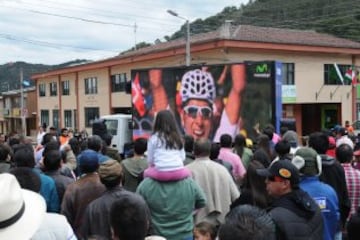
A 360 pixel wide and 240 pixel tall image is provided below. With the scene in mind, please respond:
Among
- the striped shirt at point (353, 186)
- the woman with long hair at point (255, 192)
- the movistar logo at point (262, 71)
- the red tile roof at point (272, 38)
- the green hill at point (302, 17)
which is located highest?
the green hill at point (302, 17)

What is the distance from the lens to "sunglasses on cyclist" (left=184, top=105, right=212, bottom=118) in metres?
15.5

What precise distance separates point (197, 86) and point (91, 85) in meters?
28.3

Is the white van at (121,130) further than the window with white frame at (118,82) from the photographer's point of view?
No

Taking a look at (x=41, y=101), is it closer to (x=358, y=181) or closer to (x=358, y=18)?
(x=358, y=18)

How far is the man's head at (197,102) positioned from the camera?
610 inches

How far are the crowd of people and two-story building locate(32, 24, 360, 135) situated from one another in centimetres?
2194

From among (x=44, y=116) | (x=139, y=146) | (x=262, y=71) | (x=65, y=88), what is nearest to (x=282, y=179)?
(x=139, y=146)

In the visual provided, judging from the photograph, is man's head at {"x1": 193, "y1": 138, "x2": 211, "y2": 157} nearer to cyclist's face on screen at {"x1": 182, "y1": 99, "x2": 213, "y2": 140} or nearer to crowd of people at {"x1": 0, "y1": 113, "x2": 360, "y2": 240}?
crowd of people at {"x1": 0, "y1": 113, "x2": 360, "y2": 240}

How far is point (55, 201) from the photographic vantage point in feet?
17.5

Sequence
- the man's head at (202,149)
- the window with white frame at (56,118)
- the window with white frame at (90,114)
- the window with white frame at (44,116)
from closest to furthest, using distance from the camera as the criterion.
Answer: the man's head at (202,149)
the window with white frame at (90,114)
the window with white frame at (56,118)
the window with white frame at (44,116)

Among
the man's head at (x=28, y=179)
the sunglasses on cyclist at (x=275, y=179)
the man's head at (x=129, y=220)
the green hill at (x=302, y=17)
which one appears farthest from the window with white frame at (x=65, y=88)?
the man's head at (x=129, y=220)

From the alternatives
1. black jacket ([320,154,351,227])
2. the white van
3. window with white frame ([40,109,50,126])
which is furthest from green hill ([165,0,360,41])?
black jacket ([320,154,351,227])

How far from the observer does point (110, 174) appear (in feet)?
14.5

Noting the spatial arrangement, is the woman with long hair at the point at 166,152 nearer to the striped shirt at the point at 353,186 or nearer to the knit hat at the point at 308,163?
the knit hat at the point at 308,163
